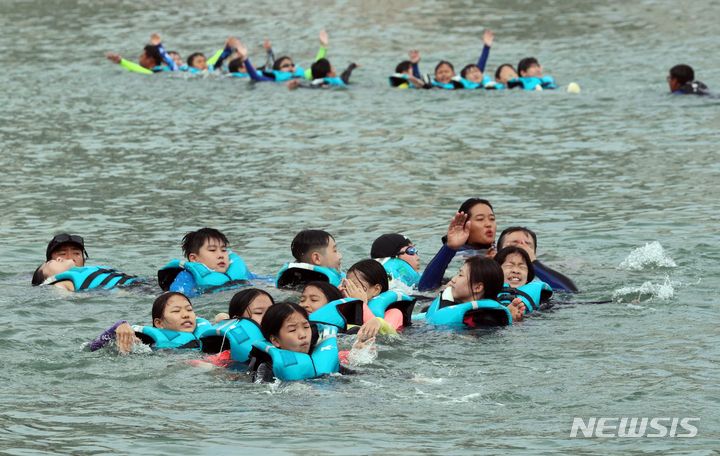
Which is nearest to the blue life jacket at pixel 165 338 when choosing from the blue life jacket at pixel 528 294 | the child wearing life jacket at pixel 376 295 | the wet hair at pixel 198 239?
the child wearing life jacket at pixel 376 295

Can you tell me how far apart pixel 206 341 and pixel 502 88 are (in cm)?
1428

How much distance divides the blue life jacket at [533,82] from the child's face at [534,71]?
0.45 ft

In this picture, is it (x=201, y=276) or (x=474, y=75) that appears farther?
(x=474, y=75)

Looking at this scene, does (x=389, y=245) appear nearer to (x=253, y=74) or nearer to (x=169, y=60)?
(x=253, y=74)

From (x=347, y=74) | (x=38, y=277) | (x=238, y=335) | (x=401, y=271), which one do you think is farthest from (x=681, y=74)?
(x=238, y=335)

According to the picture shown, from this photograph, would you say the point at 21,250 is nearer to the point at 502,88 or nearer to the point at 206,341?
the point at 206,341

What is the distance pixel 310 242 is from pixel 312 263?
188 millimetres

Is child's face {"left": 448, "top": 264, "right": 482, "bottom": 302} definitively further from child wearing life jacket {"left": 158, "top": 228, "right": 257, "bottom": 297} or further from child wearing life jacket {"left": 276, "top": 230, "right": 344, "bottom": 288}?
child wearing life jacket {"left": 158, "top": 228, "right": 257, "bottom": 297}

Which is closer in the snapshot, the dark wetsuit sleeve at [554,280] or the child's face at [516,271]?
the child's face at [516,271]

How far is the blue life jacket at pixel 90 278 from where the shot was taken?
12000 mm

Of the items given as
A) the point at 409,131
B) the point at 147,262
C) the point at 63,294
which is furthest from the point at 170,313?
the point at 409,131

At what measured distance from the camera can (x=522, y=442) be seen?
7754mm

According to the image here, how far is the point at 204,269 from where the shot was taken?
11875 mm

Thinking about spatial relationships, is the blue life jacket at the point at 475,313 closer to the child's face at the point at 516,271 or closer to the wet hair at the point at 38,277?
the child's face at the point at 516,271
